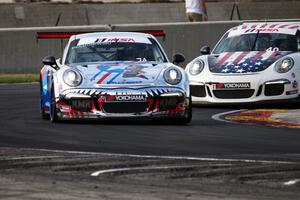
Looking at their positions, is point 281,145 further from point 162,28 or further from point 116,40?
point 162,28

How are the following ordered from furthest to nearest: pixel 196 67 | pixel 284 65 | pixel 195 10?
pixel 195 10 → pixel 196 67 → pixel 284 65

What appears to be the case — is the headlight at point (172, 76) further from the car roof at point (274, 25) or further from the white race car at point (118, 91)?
the car roof at point (274, 25)

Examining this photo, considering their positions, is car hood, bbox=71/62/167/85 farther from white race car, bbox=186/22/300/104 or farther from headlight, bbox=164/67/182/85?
white race car, bbox=186/22/300/104

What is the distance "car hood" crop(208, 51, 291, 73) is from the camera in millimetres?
17656

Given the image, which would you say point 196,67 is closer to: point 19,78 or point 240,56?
point 240,56

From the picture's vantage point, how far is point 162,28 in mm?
27516

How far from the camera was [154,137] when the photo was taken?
12883 mm

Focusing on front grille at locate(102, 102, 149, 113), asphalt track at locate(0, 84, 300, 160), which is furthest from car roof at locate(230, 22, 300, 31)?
front grille at locate(102, 102, 149, 113)

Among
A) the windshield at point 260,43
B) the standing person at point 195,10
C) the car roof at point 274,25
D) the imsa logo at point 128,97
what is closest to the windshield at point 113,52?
the imsa logo at point 128,97

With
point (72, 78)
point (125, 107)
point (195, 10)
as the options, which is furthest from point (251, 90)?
point (195, 10)

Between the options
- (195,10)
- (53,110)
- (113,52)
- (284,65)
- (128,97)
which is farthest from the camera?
(195,10)

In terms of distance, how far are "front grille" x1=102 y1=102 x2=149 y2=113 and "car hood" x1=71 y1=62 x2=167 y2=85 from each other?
24 centimetres

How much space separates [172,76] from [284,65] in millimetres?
3482

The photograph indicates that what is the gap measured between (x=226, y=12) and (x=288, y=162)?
24.5 m
